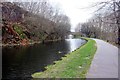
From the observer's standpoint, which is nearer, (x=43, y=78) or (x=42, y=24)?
(x=43, y=78)

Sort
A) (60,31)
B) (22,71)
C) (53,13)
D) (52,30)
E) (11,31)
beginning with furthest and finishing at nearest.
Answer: (53,13) → (60,31) → (52,30) → (11,31) → (22,71)

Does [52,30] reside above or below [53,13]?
below

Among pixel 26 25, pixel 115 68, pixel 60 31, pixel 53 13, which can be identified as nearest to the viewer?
pixel 115 68

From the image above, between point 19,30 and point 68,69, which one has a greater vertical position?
point 19,30

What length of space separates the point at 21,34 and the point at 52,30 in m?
28.3

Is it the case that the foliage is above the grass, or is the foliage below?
above

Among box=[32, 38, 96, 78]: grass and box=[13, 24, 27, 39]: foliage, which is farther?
box=[13, 24, 27, 39]: foliage

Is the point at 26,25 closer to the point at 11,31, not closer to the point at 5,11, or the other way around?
the point at 5,11

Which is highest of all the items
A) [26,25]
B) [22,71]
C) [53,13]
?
[53,13]

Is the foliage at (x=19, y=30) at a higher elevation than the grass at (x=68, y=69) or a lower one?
higher

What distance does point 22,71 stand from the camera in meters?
18.1

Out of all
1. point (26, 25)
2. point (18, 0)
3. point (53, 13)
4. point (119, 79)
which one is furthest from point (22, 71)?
point (53, 13)

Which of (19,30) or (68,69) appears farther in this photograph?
(19,30)

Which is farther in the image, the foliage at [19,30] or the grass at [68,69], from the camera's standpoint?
the foliage at [19,30]
